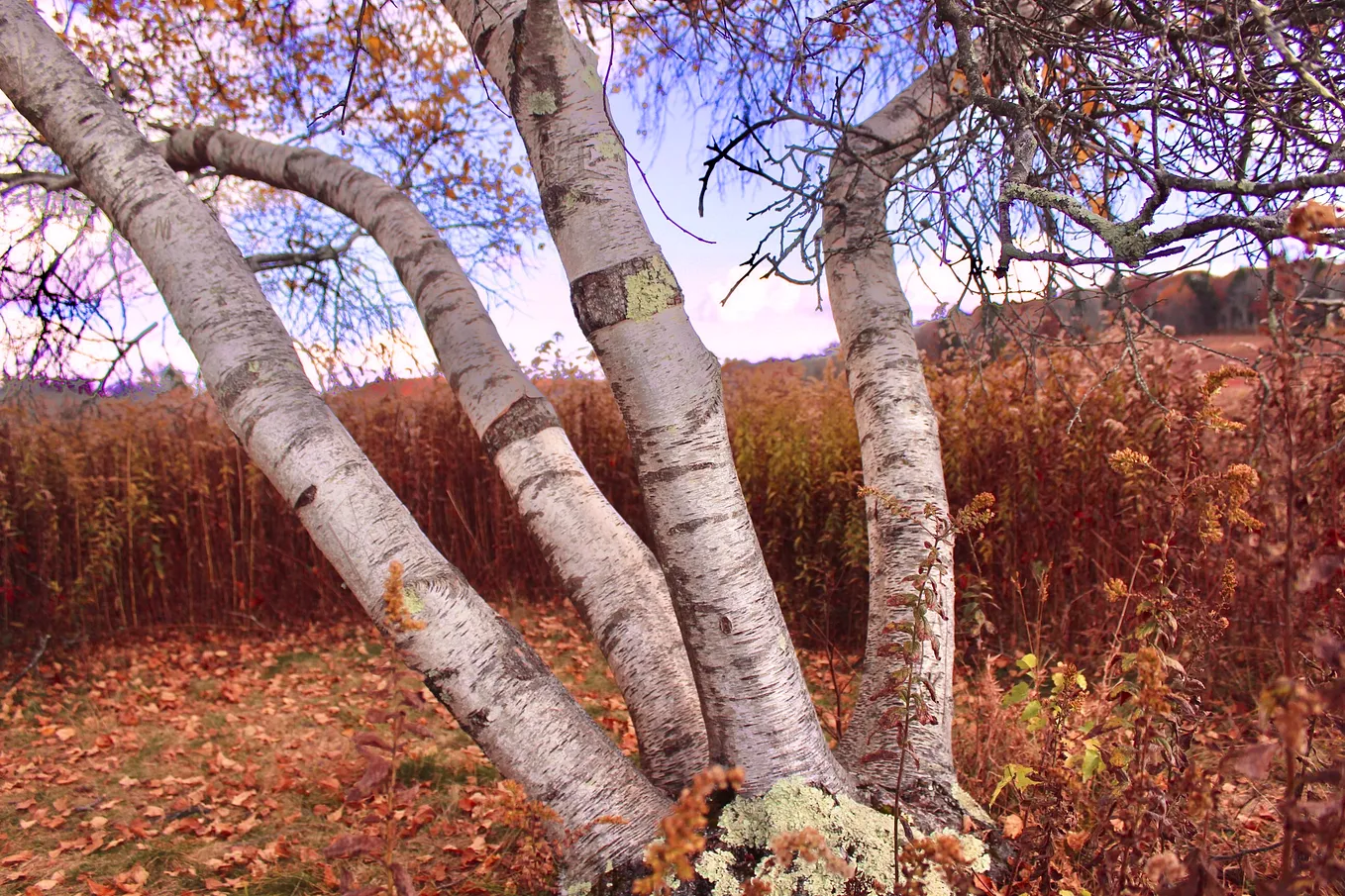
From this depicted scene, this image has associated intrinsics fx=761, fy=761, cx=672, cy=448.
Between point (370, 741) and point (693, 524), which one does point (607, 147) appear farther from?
point (370, 741)

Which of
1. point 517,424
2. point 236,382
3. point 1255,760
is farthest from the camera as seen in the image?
point 517,424

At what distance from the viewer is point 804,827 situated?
68.5 inches

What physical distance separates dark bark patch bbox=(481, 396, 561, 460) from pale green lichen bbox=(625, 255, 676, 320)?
615 mm

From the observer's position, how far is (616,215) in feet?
6.16

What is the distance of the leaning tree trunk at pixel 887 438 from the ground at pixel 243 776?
3.38 ft

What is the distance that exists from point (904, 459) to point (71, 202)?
489cm

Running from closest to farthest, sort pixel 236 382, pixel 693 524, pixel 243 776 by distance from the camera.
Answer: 1. pixel 693 524
2. pixel 236 382
3. pixel 243 776

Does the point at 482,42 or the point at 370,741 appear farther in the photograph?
the point at 482,42

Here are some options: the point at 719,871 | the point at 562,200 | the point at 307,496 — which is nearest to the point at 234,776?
the point at 307,496

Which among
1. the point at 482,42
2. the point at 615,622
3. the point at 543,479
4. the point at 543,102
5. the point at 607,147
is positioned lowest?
the point at 615,622

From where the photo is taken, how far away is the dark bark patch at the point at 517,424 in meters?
2.31

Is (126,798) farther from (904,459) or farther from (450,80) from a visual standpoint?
(450,80)

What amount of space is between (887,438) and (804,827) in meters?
1.18

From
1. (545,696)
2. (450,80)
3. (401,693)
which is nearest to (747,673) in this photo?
(545,696)
